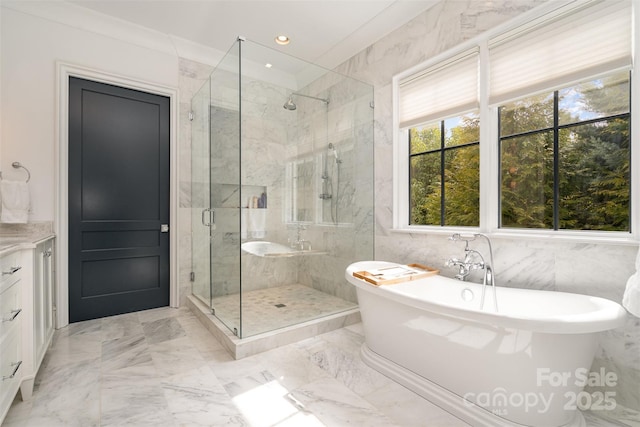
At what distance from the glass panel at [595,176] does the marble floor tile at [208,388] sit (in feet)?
3.39

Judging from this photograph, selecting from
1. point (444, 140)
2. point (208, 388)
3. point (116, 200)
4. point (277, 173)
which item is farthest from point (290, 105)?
point (208, 388)

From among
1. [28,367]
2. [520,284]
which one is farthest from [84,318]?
[520,284]

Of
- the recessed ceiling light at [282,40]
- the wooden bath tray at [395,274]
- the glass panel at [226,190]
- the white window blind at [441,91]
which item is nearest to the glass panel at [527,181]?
the white window blind at [441,91]

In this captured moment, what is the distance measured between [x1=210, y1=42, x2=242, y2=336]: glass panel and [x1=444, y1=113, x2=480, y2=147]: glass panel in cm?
177

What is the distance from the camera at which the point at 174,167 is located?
10.0 ft

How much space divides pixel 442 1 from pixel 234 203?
2.32 metres

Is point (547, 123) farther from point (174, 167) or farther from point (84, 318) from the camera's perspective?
point (84, 318)

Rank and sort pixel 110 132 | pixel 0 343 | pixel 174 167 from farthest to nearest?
pixel 174 167
pixel 110 132
pixel 0 343

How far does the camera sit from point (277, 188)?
8.21 feet

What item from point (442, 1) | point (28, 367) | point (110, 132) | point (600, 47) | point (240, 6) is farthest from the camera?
point (110, 132)

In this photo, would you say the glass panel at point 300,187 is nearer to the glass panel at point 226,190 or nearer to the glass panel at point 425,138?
the glass panel at point 226,190

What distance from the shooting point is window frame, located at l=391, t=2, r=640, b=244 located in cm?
152

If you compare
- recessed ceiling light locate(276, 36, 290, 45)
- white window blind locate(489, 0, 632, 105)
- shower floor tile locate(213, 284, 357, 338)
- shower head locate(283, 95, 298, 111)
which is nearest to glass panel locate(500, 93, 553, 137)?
white window blind locate(489, 0, 632, 105)

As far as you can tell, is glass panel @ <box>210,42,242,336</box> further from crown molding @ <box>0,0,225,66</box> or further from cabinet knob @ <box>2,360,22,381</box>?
cabinet knob @ <box>2,360,22,381</box>
